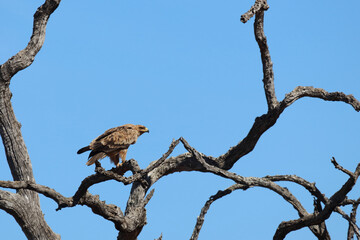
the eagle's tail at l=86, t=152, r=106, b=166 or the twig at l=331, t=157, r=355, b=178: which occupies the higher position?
the eagle's tail at l=86, t=152, r=106, b=166

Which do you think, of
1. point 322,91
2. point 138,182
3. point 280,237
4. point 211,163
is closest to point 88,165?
point 138,182

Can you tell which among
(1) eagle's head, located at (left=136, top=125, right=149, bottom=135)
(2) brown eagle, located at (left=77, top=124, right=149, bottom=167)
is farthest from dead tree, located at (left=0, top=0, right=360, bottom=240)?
(1) eagle's head, located at (left=136, top=125, right=149, bottom=135)

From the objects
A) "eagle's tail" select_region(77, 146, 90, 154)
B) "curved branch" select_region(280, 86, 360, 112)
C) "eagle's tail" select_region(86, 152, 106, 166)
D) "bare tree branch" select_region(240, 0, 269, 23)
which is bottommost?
"eagle's tail" select_region(86, 152, 106, 166)

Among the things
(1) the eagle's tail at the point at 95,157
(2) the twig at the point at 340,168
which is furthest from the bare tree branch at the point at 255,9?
(1) the eagle's tail at the point at 95,157

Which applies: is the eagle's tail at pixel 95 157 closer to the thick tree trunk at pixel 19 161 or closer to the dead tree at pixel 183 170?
the dead tree at pixel 183 170

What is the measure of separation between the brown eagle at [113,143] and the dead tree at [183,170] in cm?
32

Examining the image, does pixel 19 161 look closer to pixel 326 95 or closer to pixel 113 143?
pixel 113 143

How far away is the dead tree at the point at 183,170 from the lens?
A: 327 inches

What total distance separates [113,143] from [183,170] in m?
1.26

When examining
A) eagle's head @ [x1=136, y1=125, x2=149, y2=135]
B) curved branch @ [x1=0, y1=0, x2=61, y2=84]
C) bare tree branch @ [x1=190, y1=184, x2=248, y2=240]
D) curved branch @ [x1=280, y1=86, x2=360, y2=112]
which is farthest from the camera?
eagle's head @ [x1=136, y1=125, x2=149, y2=135]

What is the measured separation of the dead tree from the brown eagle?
0.32 metres

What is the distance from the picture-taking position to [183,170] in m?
9.05

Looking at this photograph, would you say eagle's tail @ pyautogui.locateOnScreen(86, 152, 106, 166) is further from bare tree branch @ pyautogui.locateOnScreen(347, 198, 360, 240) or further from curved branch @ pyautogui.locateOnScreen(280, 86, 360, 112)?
bare tree branch @ pyautogui.locateOnScreen(347, 198, 360, 240)

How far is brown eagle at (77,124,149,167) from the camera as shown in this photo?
28.9ft
